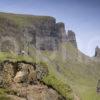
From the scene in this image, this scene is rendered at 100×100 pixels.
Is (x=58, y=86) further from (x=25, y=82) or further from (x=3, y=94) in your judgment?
(x=3, y=94)

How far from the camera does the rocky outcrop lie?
51500 millimetres

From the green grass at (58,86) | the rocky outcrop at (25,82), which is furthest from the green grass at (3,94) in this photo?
the green grass at (58,86)

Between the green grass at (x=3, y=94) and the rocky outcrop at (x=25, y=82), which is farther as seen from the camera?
the rocky outcrop at (x=25, y=82)

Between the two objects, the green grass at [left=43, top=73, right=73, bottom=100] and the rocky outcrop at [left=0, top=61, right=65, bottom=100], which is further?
the green grass at [left=43, top=73, right=73, bottom=100]

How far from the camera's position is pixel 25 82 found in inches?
2088

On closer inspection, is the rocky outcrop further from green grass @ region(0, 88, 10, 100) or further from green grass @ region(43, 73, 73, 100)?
green grass @ region(43, 73, 73, 100)

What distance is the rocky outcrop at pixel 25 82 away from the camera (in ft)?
169

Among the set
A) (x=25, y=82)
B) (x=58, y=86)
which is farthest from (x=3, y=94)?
(x=58, y=86)

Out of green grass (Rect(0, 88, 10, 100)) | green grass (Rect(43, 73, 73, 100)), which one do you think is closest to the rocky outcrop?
green grass (Rect(0, 88, 10, 100))

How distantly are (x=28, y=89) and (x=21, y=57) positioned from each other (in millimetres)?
5875

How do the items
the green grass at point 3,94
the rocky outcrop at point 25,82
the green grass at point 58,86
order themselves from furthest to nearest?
the green grass at point 58,86 < the rocky outcrop at point 25,82 < the green grass at point 3,94

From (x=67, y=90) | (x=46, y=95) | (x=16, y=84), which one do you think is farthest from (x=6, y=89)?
(x=67, y=90)

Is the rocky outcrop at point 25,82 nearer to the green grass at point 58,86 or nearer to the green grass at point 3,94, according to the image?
the green grass at point 3,94

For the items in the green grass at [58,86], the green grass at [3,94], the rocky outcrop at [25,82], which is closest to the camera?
the green grass at [3,94]
